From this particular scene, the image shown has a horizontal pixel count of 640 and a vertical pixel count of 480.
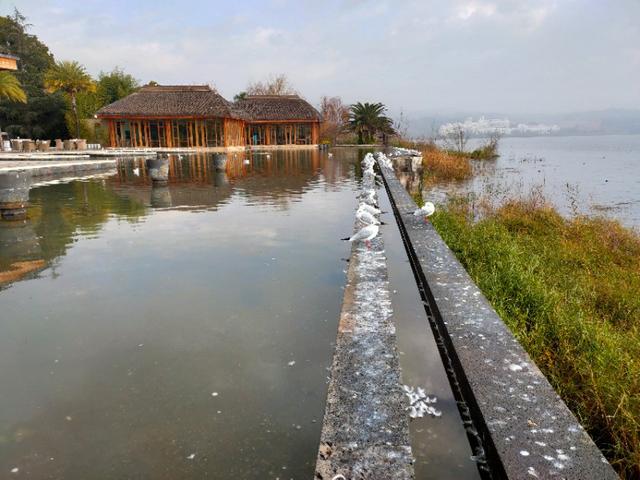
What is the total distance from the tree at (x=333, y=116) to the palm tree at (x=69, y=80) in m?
23.6

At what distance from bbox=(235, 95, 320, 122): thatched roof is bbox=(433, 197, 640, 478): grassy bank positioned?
87.8 ft

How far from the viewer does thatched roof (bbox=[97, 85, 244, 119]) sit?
29219mm

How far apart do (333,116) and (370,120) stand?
1441 cm

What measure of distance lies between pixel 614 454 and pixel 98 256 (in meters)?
5.29

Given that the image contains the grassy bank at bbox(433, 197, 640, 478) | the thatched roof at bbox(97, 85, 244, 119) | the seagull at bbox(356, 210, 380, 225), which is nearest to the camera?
the grassy bank at bbox(433, 197, 640, 478)

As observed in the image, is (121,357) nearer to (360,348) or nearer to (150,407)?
(150,407)

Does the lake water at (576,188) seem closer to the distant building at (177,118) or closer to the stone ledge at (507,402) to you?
the stone ledge at (507,402)

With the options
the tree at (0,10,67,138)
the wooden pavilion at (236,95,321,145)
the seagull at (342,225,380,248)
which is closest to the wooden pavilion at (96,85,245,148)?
the wooden pavilion at (236,95,321,145)

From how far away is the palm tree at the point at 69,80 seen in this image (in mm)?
31281

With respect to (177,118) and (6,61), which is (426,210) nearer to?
(6,61)

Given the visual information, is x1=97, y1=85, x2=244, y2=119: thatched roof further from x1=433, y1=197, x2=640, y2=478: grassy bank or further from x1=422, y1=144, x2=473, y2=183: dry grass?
x1=433, y1=197, x2=640, y2=478: grassy bank

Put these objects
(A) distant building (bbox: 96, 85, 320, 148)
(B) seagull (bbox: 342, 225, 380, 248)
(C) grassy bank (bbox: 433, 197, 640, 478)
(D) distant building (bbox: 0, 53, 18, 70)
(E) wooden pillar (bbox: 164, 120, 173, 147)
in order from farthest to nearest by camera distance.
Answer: (E) wooden pillar (bbox: 164, 120, 173, 147) < (A) distant building (bbox: 96, 85, 320, 148) < (D) distant building (bbox: 0, 53, 18, 70) < (B) seagull (bbox: 342, 225, 380, 248) < (C) grassy bank (bbox: 433, 197, 640, 478)

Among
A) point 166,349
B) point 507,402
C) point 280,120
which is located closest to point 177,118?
point 280,120

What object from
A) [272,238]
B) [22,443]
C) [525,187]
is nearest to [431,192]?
Result: [525,187]
